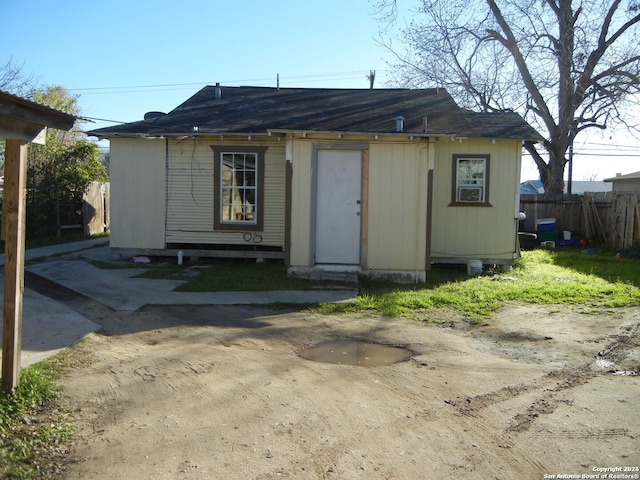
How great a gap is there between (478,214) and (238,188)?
5.61 meters

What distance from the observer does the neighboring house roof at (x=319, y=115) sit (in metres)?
12.0

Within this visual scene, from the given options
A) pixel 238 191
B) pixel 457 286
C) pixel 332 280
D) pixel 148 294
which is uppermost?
pixel 238 191

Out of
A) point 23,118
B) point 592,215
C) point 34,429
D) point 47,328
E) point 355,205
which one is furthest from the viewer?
point 592,215

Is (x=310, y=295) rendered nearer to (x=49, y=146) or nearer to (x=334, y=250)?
(x=334, y=250)

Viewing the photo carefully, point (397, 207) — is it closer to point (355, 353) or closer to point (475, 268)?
point (475, 268)

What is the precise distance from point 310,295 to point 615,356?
462 centimetres

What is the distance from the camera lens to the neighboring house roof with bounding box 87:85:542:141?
39.3 ft

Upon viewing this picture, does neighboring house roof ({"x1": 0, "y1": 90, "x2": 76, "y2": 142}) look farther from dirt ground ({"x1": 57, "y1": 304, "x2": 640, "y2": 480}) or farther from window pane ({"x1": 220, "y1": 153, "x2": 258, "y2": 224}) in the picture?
window pane ({"x1": 220, "y1": 153, "x2": 258, "y2": 224})

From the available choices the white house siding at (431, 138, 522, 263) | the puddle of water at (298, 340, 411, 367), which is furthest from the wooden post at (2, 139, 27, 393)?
the white house siding at (431, 138, 522, 263)

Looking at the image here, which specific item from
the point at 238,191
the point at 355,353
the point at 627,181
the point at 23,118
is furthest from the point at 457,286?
the point at 627,181

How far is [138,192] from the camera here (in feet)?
42.5

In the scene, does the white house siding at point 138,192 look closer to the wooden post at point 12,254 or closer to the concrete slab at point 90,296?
the concrete slab at point 90,296

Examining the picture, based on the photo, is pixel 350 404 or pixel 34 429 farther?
pixel 350 404

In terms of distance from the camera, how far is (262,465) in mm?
3605
